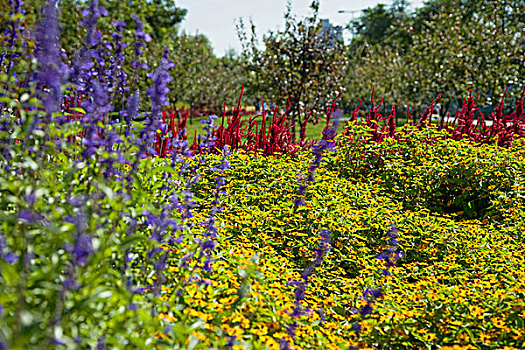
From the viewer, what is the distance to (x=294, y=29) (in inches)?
354

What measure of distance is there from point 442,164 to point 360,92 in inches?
846

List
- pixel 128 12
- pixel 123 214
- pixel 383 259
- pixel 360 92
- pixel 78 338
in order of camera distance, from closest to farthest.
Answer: pixel 78 338
pixel 123 214
pixel 383 259
pixel 128 12
pixel 360 92

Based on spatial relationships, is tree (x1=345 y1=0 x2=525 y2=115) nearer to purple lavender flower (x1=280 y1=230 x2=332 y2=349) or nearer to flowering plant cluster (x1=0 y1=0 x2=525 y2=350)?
flowering plant cluster (x1=0 y1=0 x2=525 y2=350)

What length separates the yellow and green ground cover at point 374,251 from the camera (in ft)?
7.80

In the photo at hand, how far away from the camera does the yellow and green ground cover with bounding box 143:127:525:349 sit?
2379mm

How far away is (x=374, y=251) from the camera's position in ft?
12.7

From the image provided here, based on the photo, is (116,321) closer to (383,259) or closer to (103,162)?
(103,162)

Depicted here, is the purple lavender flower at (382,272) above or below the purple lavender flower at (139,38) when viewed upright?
below

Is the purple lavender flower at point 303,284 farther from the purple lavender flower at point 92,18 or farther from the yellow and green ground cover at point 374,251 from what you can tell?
the purple lavender flower at point 92,18

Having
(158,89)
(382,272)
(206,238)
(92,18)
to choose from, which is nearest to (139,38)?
(92,18)

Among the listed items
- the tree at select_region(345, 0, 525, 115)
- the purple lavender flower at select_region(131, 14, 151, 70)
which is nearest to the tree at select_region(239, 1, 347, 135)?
the tree at select_region(345, 0, 525, 115)

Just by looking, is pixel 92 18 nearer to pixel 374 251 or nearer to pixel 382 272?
pixel 382 272

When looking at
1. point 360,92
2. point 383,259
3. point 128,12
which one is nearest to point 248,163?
point 383,259

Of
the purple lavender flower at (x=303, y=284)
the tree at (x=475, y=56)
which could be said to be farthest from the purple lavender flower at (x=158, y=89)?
the tree at (x=475, y=56)
